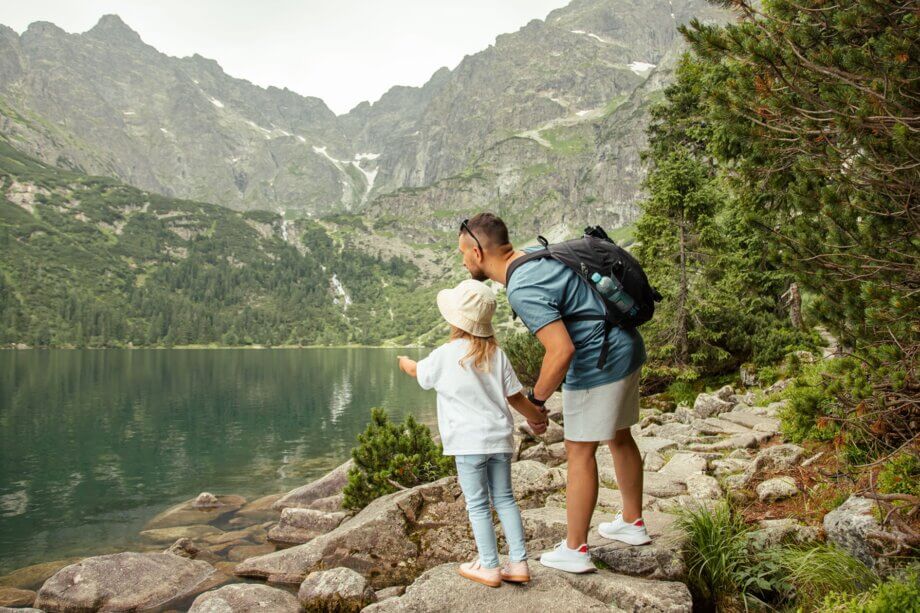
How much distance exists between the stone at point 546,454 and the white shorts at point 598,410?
277 inches

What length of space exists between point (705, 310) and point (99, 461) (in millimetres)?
28174

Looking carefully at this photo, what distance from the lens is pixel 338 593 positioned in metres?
6.43

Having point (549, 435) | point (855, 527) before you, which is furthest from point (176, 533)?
point (855, 527)

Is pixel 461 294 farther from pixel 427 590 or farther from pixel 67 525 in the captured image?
pixel 67 525

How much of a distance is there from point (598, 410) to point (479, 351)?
984 mm

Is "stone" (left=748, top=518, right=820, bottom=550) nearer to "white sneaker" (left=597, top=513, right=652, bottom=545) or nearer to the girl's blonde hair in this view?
"white sneaker" (left=597, top=513, right=652, bottom=545)

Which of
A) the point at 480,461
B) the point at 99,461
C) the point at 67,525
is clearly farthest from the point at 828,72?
the point at 99,461

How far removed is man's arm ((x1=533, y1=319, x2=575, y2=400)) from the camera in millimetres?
3822

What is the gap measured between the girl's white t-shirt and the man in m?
0.28

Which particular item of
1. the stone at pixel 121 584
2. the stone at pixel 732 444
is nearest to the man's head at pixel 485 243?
the stone at pixel 732 444

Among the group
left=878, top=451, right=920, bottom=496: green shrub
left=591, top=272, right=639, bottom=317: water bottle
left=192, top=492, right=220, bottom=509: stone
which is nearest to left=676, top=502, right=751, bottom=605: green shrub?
left=878, top=451, right=920, bottom=496: green shrub

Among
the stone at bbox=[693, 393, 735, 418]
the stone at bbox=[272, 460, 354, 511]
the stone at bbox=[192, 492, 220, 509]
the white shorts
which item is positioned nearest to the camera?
the white shorts

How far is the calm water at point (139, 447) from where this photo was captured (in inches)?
698

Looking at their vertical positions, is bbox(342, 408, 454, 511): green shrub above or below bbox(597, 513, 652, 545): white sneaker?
below
